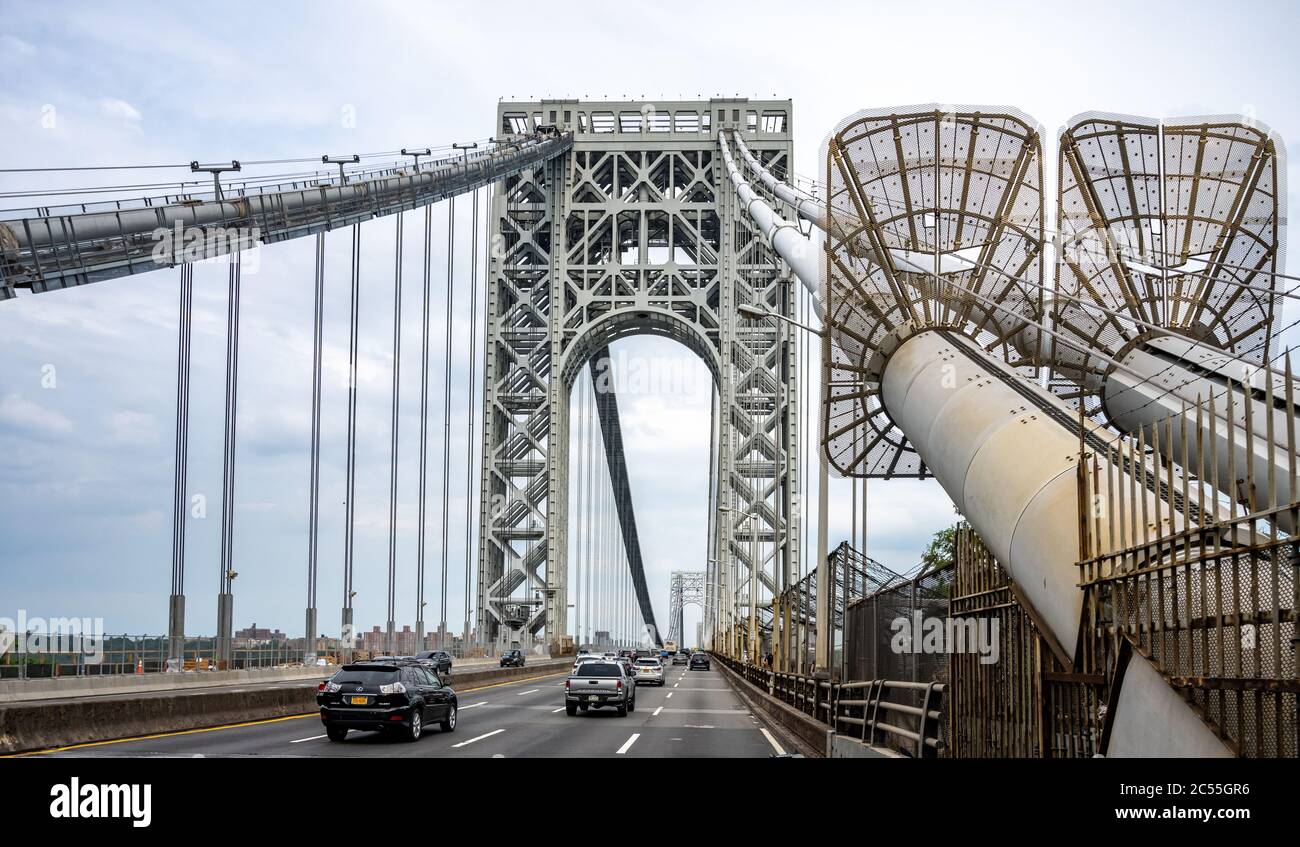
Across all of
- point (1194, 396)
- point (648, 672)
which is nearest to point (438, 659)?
point (648, 672)

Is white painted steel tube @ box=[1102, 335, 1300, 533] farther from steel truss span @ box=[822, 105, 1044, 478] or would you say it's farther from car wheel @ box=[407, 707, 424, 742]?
car wheel @ box=[407, 707, 424, 742]

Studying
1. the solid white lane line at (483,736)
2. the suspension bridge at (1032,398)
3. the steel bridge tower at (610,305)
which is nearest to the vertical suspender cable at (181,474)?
the suspension bridge at (1032,398)

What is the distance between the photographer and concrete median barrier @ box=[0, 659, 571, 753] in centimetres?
1673

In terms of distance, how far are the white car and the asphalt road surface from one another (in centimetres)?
1894

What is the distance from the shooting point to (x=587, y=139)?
80.8 meters

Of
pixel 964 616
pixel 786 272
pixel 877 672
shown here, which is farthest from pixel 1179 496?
pixel 786 272

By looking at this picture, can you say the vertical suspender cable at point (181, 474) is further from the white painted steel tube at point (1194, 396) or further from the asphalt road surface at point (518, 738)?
the white painted steel tube at point (1194, 396)

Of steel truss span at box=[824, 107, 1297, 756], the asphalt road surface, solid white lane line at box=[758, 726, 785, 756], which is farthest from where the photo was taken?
solid white lane line at box=[758, 726, 785, 756]

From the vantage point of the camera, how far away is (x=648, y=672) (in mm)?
51250

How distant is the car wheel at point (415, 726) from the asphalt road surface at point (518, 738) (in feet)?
0.54

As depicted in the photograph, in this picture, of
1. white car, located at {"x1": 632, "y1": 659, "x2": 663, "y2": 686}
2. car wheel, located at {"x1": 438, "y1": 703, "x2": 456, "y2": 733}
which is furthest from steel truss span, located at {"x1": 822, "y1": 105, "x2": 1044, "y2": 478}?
white car, located at {"x1": 632, "y1": 659, "x2": 663, "y2": 686}

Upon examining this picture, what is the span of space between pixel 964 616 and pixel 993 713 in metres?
1.36

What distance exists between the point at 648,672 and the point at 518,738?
3112cm

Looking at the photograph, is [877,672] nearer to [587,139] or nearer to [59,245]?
[59,245]
